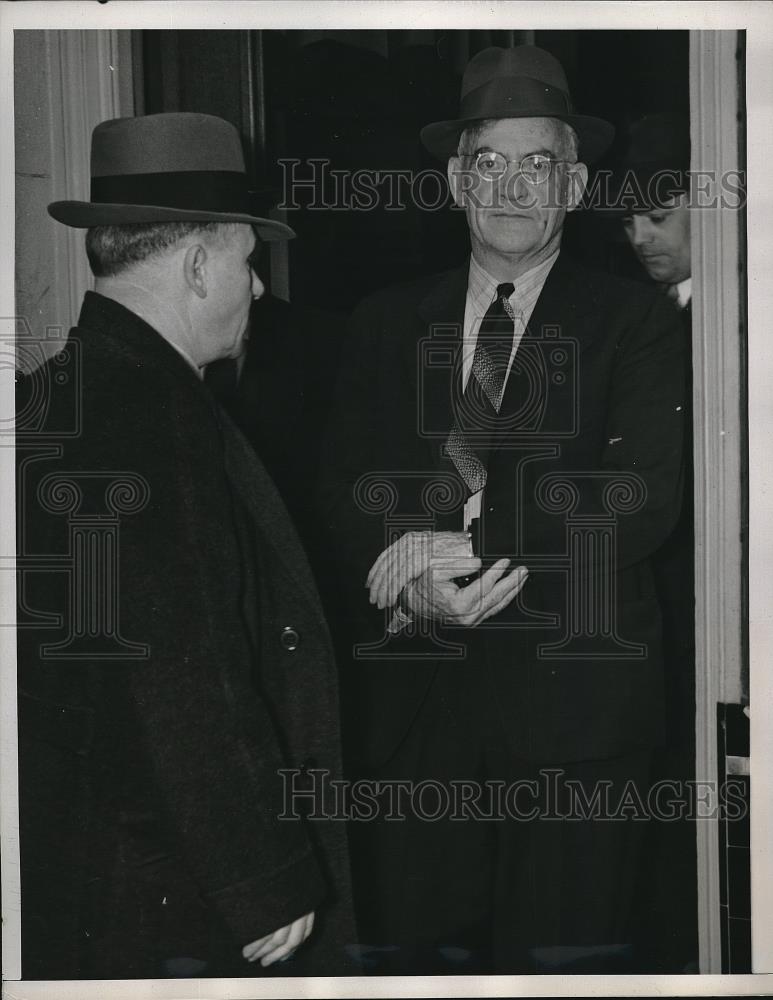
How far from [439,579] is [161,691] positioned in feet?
1.76

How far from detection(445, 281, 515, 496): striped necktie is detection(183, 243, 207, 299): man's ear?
1.62ft

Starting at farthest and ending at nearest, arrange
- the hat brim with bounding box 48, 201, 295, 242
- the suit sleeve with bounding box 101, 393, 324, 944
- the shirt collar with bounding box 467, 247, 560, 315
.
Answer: the shirt collar with bounding box 467, 247, 560, 315 → the hat brim with bounding box 48, 201, 295, 242 → the suit sleeve with bounding box 101, 393, 324, 944

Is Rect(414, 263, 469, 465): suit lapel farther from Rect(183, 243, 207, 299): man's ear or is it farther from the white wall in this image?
the white wall

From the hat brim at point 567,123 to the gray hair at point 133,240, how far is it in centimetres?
40

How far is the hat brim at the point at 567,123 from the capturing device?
1926 millimetres

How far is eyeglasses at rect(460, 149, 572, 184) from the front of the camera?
194cm

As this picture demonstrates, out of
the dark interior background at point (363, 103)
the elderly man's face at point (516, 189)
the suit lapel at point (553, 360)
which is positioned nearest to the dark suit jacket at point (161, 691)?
the dark interior background at point (363, 103)

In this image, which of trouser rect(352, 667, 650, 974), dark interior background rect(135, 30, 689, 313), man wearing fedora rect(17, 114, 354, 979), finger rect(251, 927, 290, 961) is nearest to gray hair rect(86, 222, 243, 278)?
man wearing fedora rect(17, 114, 354, 979)

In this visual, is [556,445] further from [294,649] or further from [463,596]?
[294,649]

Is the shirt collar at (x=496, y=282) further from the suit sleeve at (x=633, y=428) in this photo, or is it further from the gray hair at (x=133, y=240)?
the gray hair at (x=133, y=240)

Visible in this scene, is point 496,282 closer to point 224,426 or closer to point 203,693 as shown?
point 224,426

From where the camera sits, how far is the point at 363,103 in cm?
193

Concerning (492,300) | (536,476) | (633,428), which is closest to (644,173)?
(492,300)

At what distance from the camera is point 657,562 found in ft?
6.45
